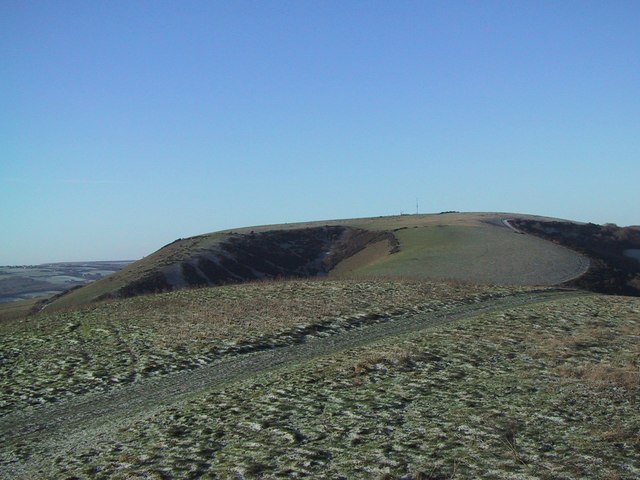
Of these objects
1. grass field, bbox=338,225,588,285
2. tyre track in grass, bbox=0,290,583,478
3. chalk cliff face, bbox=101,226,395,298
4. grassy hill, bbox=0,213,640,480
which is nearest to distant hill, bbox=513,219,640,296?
grass field, bbox=338,225,588,285

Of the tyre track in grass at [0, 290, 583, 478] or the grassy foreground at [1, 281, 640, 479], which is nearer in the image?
the grassy foreground at [1, 281, 640, 479]

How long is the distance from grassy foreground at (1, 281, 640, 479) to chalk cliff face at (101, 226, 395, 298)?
165 feet

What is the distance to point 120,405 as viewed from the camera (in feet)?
58.9

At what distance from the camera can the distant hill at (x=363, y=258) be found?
62.4 m

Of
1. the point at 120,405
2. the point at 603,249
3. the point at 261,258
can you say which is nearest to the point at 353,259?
the point at 261,258

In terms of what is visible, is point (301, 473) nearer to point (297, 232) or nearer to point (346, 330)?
point (346, 330)

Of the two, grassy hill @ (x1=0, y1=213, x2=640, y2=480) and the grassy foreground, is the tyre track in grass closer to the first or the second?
grassy hill @ (x1=0, y1=213, x2=640, y2=480)

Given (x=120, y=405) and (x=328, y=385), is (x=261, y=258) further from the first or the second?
(x=328, y=385)

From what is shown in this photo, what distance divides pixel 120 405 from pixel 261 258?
8421 centimetres

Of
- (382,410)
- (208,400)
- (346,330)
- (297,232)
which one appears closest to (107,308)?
(346,330)

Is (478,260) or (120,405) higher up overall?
(478,260)

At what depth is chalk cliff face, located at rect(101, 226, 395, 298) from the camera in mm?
80375

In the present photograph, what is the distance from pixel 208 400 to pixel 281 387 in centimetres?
201

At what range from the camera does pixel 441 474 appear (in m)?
10.5
